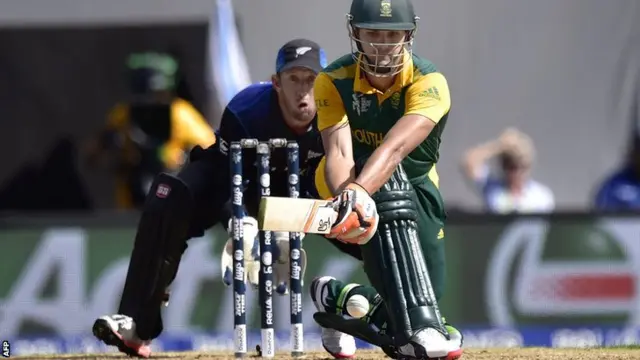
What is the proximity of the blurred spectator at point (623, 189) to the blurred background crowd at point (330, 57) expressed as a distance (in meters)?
0.08

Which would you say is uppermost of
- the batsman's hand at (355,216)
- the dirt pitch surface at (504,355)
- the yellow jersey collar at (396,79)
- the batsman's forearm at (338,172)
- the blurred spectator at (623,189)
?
the yellow jersey collar at (396,79)

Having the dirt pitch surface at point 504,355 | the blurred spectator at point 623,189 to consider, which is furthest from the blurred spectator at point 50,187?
the dirt pitch surface at point 504,355

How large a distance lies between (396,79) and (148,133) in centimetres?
630

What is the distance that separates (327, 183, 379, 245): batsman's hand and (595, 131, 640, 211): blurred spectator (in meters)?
6.70

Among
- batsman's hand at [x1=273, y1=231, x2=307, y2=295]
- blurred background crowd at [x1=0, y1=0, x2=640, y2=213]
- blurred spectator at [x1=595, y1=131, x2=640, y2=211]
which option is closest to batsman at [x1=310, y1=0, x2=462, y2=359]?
batsman's hand at [x1=273, y1=231, x2=307, y2=295]

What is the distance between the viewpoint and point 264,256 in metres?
8.30

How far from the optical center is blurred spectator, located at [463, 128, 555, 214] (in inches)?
530

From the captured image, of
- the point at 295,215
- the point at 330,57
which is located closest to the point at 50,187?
the point at 330,57

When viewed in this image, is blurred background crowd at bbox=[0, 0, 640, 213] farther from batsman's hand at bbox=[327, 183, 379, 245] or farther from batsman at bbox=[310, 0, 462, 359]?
batsman's hand at bbox=[327, 183, 379, 245]

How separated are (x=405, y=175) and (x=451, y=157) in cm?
702

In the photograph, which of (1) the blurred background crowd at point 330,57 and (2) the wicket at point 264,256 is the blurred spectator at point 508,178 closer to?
(1) the blurred background crowd at point 330,57

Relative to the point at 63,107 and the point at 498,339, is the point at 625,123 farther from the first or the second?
the point at 63,107

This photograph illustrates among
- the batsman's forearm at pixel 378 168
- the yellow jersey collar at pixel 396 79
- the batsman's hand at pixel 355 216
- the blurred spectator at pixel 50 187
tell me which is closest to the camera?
the batsman's hand at pixel 355 216

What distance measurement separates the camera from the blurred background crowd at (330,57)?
14.1 m
